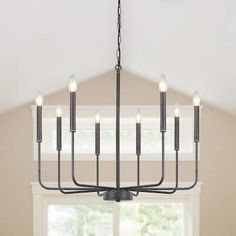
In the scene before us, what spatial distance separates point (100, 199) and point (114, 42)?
225 cm

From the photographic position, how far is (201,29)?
152 inches

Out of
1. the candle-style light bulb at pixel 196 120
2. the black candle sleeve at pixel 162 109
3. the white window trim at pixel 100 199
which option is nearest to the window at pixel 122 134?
the white window trim at pixel 100 199

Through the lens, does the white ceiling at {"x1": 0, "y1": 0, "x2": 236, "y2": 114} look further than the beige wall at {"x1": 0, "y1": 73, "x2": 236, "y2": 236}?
No

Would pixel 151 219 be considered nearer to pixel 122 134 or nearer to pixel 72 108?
pixel 122 134

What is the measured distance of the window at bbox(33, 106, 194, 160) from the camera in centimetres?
629

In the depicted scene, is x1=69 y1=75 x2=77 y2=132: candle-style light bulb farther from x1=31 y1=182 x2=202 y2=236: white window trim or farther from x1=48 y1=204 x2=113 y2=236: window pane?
x1=48 y1=204 x2=113 y2=236: window pane

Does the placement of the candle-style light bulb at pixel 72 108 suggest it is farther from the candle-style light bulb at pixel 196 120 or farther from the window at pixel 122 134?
the window at pixel 122 134

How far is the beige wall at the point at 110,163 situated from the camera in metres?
6.30

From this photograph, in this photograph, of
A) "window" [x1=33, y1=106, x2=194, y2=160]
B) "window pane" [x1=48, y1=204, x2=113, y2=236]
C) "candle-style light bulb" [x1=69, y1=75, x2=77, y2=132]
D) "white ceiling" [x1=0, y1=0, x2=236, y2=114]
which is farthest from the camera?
"window pane" [x1=48, y1=204, x2=113, y2=236]

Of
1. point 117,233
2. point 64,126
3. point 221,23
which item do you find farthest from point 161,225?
point 221,23

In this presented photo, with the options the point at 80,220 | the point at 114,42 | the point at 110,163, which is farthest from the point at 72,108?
the point at 80,220

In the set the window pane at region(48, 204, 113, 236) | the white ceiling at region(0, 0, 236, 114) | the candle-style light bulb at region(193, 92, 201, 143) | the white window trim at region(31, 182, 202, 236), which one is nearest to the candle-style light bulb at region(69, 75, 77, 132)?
the candle-style light bulb at region(193, 92, 201, 143)

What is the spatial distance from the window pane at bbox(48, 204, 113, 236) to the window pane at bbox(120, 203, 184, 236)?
0.19 m

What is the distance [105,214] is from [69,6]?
3355mm
